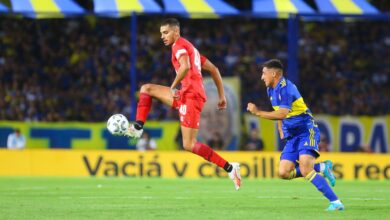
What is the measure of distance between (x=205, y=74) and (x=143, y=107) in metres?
15.1

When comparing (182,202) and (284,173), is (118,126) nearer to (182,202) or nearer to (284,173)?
(182,202)

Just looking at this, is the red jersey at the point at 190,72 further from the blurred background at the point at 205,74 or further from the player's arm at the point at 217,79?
the blurred background at the point at 205,74

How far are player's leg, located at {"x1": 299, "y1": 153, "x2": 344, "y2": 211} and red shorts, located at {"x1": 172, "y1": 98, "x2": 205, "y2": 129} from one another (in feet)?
7.22

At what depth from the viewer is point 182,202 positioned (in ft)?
45.4

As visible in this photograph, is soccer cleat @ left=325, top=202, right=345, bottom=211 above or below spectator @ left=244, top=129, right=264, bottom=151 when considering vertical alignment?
above

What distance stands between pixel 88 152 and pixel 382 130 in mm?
8569

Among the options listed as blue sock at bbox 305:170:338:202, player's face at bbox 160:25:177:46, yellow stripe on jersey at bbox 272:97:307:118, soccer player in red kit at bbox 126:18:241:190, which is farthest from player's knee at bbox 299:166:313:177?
player's face at bbox 160:25:177:46

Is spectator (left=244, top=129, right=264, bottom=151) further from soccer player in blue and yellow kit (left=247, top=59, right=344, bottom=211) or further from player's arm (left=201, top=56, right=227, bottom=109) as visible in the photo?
soccer player in blue and yellow kit (left=247, top=59, right=344, bottom=211)

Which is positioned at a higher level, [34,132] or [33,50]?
[33,50]

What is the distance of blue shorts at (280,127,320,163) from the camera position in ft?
41.1

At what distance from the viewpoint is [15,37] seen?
104ft

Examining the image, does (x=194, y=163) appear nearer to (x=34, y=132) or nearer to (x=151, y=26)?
(x=34, y=132)

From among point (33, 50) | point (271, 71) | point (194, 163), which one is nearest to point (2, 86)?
point (33, 50)

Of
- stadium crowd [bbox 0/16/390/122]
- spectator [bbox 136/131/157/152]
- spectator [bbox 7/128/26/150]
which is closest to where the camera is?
spectator [bbox 7/128/26/150]
